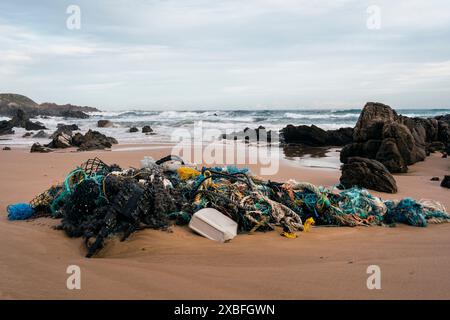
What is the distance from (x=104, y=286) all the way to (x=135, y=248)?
73cm

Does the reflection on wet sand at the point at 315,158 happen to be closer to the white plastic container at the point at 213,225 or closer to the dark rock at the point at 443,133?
the dark rock at the point at 443,133

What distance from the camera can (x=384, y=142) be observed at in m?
10.1

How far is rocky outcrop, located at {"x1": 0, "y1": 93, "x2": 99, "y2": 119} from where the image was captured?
50.7 meters

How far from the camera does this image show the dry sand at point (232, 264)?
97.8 inches

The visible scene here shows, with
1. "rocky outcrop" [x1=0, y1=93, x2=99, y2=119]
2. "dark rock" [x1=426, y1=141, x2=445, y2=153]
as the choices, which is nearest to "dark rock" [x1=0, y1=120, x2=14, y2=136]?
"rocky outcrop" [x1=0, y1=93, x2=99, y2=119]

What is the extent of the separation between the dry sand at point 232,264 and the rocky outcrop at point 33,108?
1920 inches

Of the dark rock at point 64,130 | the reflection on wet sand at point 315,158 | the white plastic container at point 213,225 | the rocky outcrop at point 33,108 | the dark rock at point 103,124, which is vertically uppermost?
the rocky outcrop at point 33,108

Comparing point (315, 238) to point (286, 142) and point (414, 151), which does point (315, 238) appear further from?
point (286, 142)

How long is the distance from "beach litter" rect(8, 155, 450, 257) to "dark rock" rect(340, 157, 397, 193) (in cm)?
202

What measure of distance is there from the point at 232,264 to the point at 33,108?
68497 millimetres

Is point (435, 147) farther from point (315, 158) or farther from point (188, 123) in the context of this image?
point (188, 123)

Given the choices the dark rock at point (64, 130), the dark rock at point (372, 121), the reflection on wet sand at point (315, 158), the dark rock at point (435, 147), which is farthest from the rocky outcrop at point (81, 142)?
the dark rock at point (435, 147)

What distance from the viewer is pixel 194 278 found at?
2.71 metres

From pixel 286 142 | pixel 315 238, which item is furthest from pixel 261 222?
pixel 286 142
